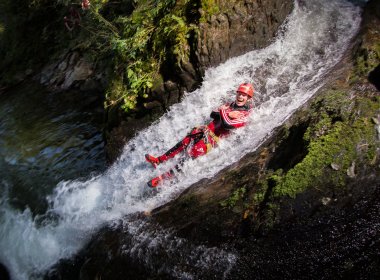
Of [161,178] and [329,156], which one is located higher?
[329,156]

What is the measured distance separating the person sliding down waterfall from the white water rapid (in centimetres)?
17

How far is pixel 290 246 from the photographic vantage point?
3.79 metres

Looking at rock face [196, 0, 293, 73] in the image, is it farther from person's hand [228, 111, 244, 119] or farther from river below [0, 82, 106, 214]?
river below [0, 82, 106, 214]

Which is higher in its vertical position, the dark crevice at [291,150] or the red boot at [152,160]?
the dark crevice at [291,150]

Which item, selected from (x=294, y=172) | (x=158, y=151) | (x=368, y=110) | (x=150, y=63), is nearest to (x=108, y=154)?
(x=158, y=151)

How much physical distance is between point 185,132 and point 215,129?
0.85 meters

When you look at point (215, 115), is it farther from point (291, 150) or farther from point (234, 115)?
point (291, 150)

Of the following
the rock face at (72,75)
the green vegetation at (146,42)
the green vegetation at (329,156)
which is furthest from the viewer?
the rock face at (72,75)

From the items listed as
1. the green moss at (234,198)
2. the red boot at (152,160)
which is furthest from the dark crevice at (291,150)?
the red boot at (152,160)

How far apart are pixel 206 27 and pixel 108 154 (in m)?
3.48

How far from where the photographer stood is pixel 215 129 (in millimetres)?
6281

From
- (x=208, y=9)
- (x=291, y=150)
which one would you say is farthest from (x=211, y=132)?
(x=208, y=9)

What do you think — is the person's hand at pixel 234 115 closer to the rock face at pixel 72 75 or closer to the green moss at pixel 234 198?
the green moss at pixel 234 198

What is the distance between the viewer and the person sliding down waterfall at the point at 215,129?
6.02m
